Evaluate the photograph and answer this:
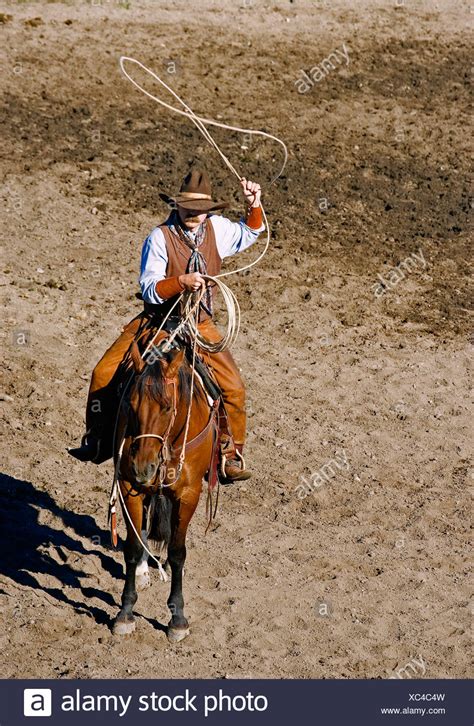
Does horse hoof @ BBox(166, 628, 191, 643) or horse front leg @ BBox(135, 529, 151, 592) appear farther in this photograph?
horse front leg @ BBox(135, 529, 151, 592)

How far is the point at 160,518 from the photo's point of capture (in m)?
8.81

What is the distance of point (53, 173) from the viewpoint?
1557cm

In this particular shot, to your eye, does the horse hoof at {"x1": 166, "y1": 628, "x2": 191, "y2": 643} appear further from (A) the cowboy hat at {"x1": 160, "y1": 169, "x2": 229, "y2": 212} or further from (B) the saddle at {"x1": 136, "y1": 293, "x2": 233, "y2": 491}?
(A) the cowboy hat at {"x1": 160, "y1": 169, "x2": 229, "y2": 212}

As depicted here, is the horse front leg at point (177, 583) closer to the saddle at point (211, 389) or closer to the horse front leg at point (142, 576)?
the saddle at point (211, 389)

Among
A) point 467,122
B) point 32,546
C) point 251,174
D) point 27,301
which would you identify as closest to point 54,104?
point 251,174

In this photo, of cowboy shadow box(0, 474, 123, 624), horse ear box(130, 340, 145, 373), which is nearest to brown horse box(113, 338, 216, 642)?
horse ear box(130, 340, 145, 373)

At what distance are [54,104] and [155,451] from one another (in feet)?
34.1

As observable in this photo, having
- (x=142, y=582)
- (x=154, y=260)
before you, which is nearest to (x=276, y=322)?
(x=142, y=582)

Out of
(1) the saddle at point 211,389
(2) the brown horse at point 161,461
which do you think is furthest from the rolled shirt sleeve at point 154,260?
(2) the brown horse at point 161,461

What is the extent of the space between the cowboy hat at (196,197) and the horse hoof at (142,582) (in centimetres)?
294

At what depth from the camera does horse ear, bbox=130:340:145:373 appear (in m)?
8.16

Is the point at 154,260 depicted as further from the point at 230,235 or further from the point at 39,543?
the point at 39,543

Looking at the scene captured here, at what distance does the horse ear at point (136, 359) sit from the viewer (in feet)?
26.8

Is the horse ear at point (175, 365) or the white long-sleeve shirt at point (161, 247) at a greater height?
the white long-sleeve shirt at point (161, 247)
